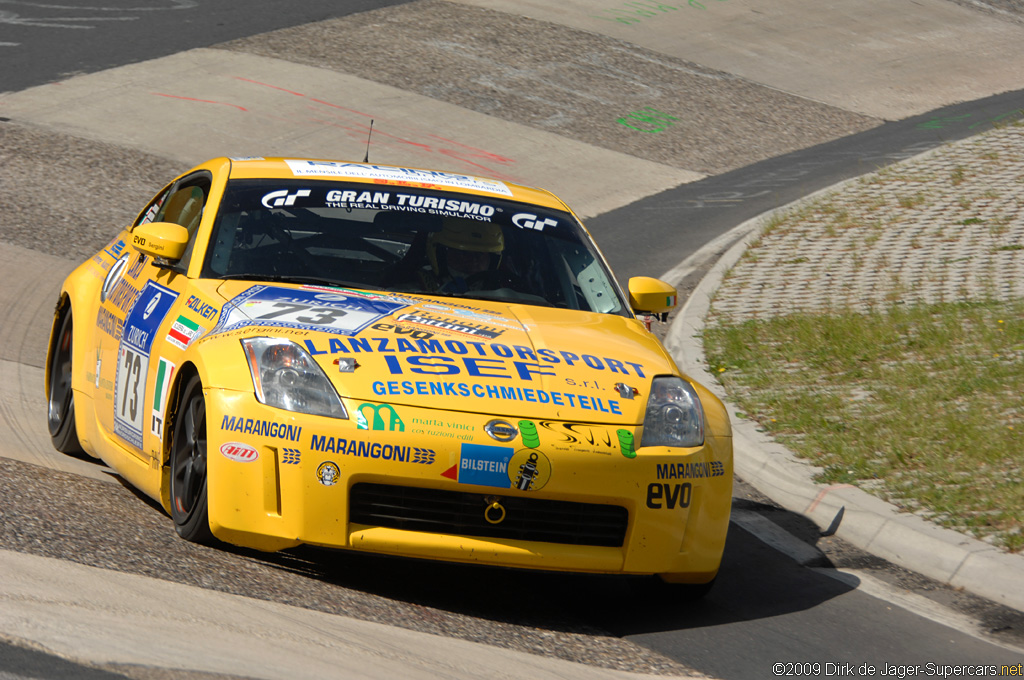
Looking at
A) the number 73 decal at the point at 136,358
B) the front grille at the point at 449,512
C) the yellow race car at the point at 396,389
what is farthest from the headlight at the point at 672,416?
the number 73 decal at the point at 136,358

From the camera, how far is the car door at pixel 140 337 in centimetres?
536

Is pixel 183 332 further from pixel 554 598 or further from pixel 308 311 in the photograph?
pixel 554 598

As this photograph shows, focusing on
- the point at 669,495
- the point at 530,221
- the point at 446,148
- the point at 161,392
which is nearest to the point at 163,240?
the point at 161,392

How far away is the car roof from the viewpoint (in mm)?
6156

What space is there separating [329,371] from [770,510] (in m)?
2.98

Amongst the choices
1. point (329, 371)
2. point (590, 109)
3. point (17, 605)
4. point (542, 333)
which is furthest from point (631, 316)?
point (590, 109)

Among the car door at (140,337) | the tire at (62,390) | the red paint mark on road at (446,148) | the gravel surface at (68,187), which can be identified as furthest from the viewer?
the red paint mark on road at (446,148)

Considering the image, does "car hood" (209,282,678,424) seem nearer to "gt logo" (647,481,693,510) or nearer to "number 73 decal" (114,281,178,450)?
"gt logo" (647,481,693,510)

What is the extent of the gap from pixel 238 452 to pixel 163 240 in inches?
53.6

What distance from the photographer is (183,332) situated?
5.22m

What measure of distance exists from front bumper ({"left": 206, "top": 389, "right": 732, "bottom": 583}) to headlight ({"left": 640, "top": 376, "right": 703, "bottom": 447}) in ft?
0.44

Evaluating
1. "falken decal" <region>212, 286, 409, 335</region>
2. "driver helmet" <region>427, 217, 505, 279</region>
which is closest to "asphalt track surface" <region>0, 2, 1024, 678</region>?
"falken decal" <region>212, 286, 409, 335</region>

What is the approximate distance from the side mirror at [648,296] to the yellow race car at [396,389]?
0.04 ft

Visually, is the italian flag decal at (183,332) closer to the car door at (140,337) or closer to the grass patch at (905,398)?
the car door at (140,337)
